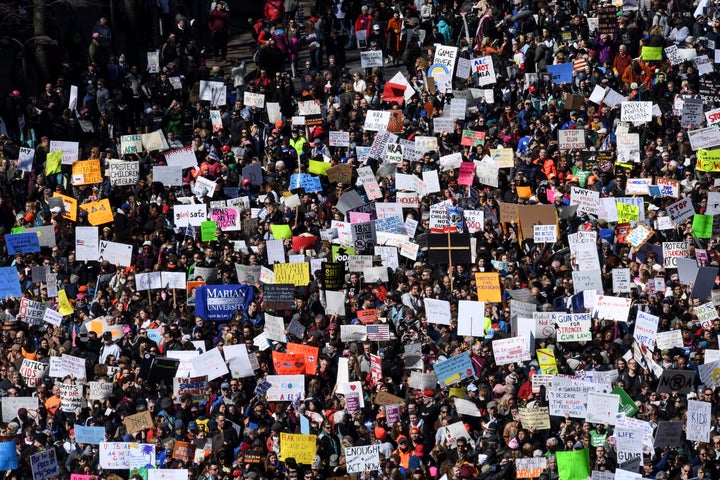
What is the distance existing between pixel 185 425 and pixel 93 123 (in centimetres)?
816

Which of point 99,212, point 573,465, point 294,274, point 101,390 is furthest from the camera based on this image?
point 99,212

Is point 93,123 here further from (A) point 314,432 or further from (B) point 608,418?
(B) point 608,418

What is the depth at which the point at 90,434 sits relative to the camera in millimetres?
27812

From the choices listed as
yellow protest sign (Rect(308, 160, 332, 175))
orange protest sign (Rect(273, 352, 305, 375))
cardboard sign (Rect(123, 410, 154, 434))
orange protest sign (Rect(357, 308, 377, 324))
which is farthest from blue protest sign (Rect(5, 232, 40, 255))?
orange protest sign (Rect(357, 308, 377, 324))

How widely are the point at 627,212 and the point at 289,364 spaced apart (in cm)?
608

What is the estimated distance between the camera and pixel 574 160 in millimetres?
31344

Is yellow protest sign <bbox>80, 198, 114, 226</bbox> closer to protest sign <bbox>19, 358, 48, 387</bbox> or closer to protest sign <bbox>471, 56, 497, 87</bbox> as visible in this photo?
protest sign <bbox>19, 358, 48, 387</bbox>

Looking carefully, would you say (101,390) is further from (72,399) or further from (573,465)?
(573,465)

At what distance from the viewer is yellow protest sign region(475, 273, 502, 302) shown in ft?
93.4

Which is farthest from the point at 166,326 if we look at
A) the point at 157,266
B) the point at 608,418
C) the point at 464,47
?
the point at 464,47

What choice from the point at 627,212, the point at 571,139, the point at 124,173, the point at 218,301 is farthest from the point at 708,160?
the point at 124,173

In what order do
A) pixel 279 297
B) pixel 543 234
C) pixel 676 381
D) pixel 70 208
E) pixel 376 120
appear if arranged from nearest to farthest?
pixel 676 381 < pixel 279 297 < pixel 543 234 < pixel 70 208 < pixel 376 120

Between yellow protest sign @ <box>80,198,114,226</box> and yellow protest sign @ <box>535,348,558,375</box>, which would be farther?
yellow protest sign @ <box>80,198,114,226</box>

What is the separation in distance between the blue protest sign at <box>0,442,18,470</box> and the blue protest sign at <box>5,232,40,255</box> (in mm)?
4497
